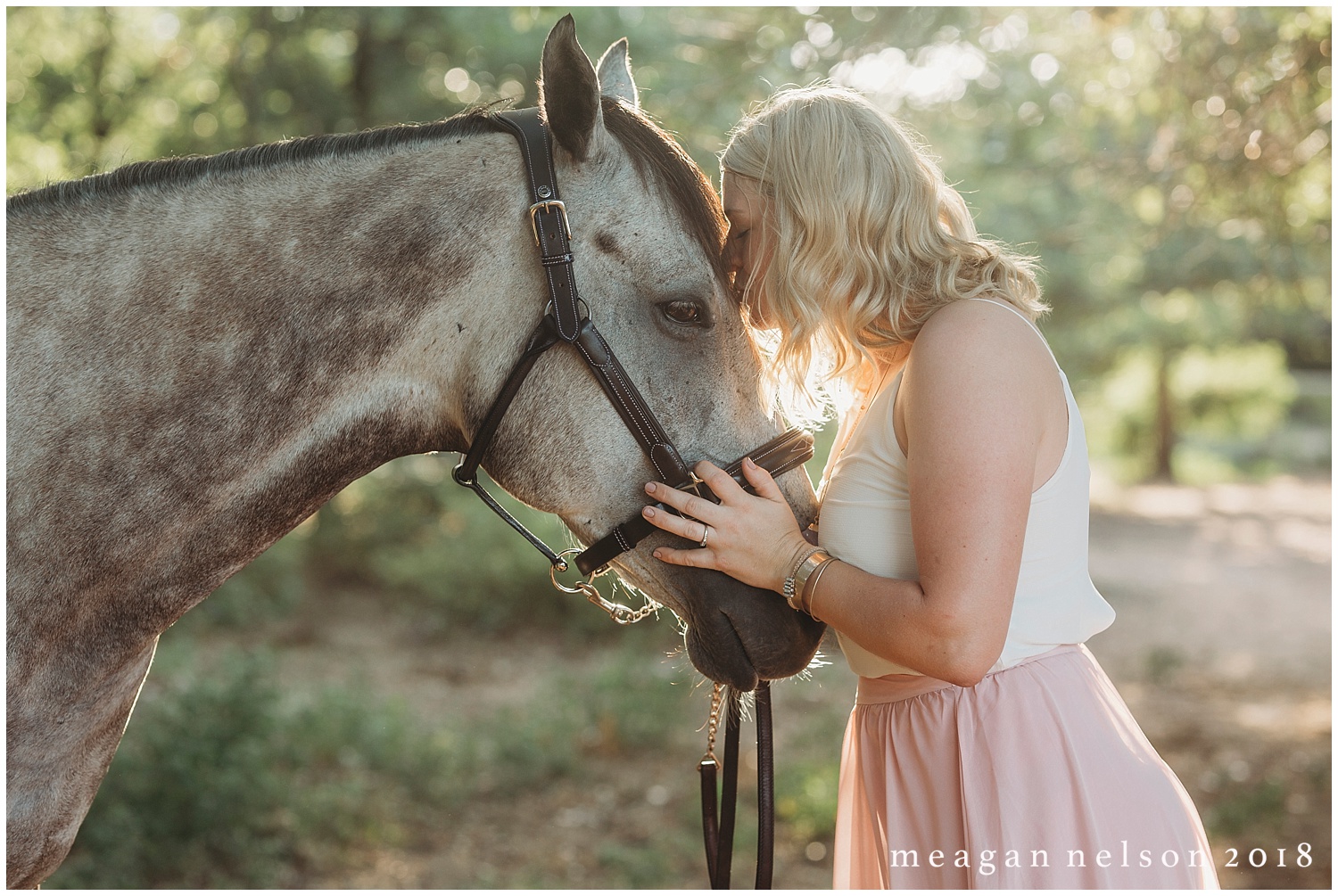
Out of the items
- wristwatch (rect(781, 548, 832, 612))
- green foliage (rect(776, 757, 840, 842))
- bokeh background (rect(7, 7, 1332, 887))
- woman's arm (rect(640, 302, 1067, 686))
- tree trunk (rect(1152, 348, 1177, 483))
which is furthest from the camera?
tree trunk (rect(1152, 348, 1177, 483))

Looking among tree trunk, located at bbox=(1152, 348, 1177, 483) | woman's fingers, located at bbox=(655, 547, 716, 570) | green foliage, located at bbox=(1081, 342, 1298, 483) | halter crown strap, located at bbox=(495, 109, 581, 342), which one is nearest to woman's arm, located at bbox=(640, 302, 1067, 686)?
woman's fingers, located at bbox=(655, 547, 716, 570)

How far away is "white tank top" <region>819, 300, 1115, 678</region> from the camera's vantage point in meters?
1.72

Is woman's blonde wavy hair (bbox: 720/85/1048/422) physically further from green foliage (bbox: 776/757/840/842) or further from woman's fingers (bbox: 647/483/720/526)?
green foliage (bbox: 776/757/840/842)

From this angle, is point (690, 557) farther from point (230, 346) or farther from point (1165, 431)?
point (1165, 431)

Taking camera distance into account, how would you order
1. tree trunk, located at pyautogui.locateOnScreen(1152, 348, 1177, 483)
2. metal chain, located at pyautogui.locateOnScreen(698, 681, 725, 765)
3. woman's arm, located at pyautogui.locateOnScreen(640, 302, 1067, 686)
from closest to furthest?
woman's arm, located at pyautogui.locateOnScreen(640, 302, 1067, 686) → metal chain, located at pyautogui.locateOnScreen(698, 681, 725, 765) → tree trunk, located at pyautogui.locateOnScreen(1152, 348, 1177, 483)

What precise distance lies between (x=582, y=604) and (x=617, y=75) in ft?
21.9

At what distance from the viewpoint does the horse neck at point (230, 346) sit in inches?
65.5

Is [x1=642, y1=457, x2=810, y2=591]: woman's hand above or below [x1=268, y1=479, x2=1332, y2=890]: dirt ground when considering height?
above

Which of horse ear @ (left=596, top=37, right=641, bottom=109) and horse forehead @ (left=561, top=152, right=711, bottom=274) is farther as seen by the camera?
horse ear @ (left=596, top=37, right=641, bottom=109)

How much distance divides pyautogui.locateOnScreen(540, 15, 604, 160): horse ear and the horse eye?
13.4 inches

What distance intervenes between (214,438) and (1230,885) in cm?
534

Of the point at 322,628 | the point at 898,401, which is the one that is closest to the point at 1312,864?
the point at 898,401

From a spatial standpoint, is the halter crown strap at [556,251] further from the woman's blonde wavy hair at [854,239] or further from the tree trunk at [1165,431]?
the tree trunk at [1165,431]

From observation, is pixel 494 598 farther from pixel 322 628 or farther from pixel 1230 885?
pixel 1230 885
